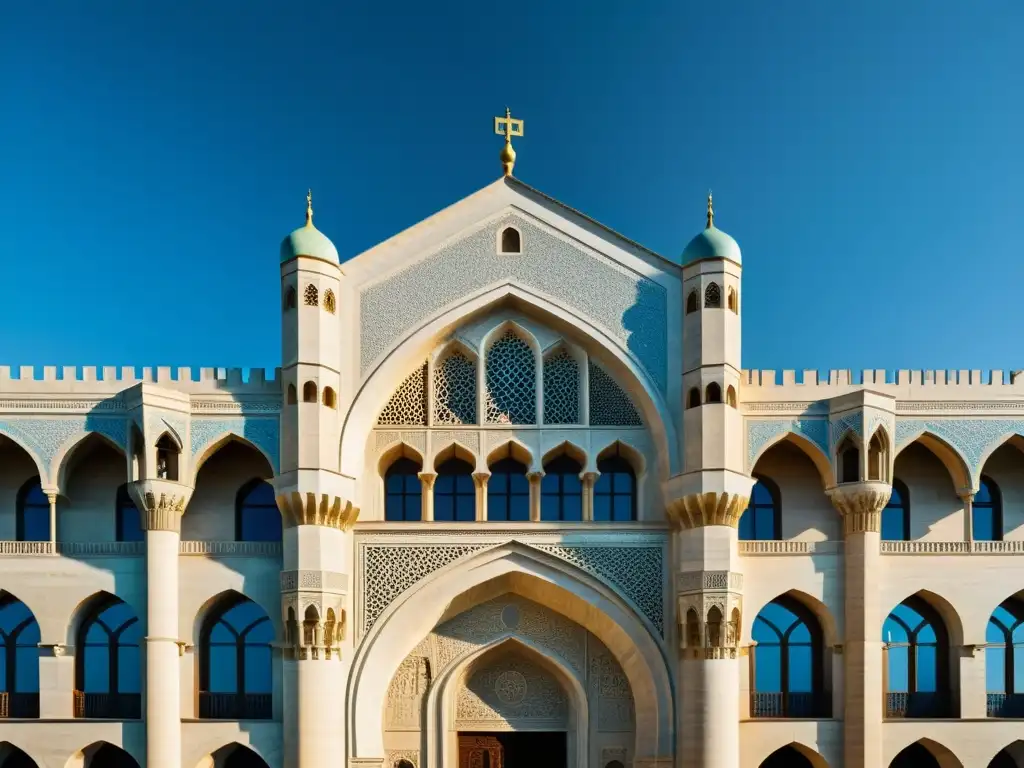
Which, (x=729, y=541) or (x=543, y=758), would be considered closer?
A: (x=729, y=541)

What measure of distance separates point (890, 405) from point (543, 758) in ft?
27.2

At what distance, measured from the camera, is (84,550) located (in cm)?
1902

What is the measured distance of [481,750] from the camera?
65.5ft

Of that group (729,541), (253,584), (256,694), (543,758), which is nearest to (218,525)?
(253,584)

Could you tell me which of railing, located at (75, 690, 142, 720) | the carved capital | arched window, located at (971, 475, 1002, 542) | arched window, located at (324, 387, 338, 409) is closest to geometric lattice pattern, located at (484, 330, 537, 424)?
arched window, located at (324, 387, 338, 409)

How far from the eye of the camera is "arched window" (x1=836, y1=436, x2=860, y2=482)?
63.3 ft

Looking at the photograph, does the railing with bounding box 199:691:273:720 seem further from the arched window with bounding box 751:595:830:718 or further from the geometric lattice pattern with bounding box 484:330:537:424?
the arched window with bounding box 751:595:830:718

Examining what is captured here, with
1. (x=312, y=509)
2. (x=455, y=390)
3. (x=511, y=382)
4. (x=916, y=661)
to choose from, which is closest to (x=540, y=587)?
(x=511, y=382)

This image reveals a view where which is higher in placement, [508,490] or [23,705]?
[508,490]

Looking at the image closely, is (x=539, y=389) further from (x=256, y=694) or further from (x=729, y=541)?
(x=256, y=694)

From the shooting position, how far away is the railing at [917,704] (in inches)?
771

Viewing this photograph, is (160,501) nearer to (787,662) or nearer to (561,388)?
(561,388)

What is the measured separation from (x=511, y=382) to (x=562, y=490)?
203 centimetres

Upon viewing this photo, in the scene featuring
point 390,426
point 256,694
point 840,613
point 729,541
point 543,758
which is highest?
point 390,426
